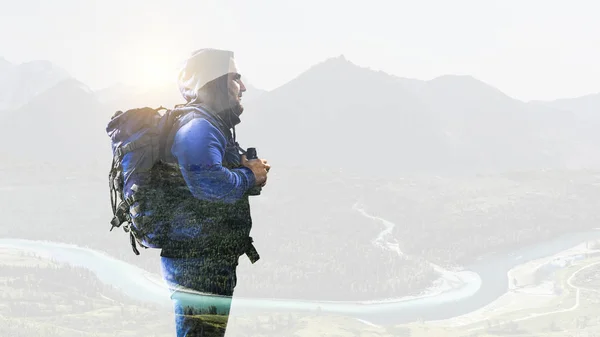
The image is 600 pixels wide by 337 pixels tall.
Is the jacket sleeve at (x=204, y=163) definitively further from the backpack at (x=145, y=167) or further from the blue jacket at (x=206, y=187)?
the backpack at (x=145, y=167)

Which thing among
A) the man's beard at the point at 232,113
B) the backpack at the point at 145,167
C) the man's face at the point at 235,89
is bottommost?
the backpack at the point at 145,167

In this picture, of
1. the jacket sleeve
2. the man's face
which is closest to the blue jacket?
the jacket sleeve

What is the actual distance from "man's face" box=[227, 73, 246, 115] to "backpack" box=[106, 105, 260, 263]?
0.28 m

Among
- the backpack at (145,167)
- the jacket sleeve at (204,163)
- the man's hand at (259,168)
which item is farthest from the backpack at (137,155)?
the man's hand at (259,168)

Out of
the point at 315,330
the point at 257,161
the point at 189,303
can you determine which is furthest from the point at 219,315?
the point at 315,330

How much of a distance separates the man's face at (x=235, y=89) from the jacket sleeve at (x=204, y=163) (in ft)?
1.31

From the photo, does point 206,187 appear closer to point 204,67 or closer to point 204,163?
point 204,163

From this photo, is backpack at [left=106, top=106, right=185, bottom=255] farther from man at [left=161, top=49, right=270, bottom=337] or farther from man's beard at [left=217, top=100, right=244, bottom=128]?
man's beard at [left=217, top=100, right=244, bottom=128]

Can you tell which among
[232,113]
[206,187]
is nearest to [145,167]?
[206,187]

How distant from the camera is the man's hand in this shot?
11.6 feet

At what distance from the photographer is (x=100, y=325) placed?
189 meters

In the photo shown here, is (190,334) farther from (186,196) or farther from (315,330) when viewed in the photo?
(315,330)

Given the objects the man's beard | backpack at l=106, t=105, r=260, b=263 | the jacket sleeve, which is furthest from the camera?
the man's beard

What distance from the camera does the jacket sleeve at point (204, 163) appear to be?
324 centimetres
